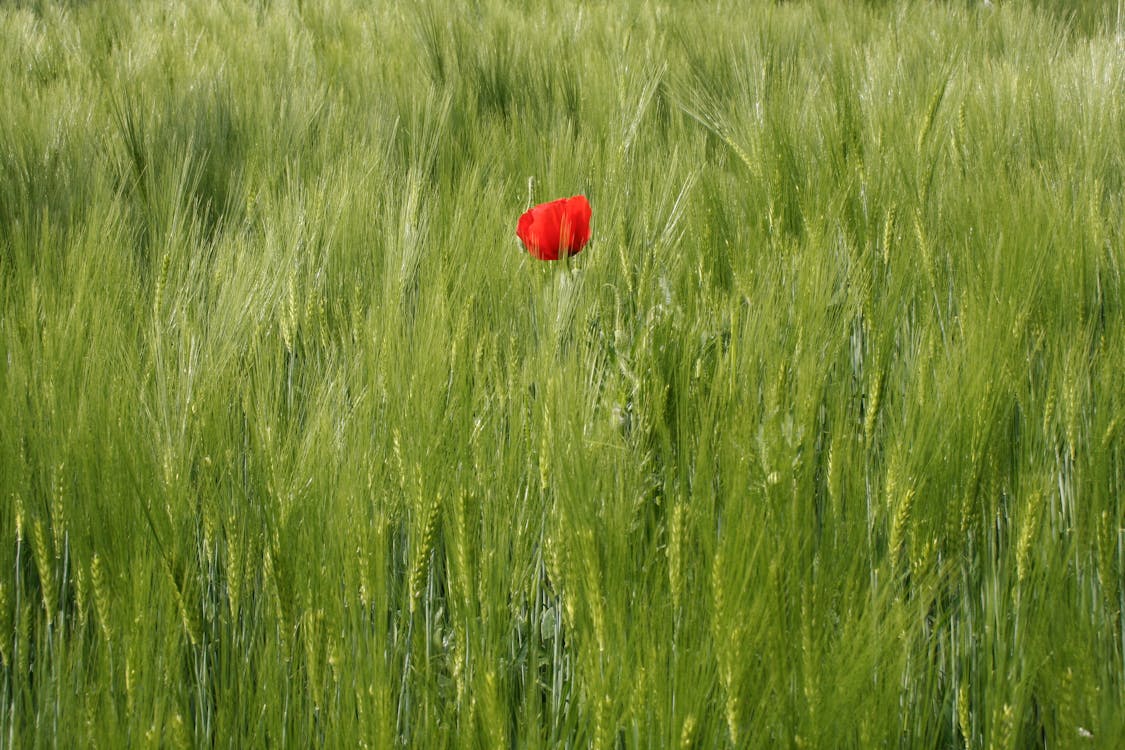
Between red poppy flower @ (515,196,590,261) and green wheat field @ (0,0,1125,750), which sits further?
red poppy flower @ (515,196,590,261)

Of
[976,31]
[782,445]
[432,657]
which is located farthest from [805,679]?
[976,31]

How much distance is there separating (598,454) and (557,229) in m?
0.40

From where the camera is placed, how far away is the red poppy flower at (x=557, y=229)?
1.02 metres

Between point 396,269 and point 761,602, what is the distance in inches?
23.5

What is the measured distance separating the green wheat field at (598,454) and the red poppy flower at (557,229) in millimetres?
33

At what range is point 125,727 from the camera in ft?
1.95

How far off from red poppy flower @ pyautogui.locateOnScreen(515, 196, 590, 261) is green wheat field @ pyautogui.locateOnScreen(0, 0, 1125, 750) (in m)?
0.03

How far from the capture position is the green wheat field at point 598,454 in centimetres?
60

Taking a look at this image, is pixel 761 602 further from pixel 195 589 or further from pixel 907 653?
pixel 195 589

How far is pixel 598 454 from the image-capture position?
2.29ft

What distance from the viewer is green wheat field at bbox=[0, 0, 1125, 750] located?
0.60 metres

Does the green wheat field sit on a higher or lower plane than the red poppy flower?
lower

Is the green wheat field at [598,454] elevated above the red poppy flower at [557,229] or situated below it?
below

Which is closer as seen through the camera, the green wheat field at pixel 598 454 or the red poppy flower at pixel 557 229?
the green wheat field at pixel 598 454
